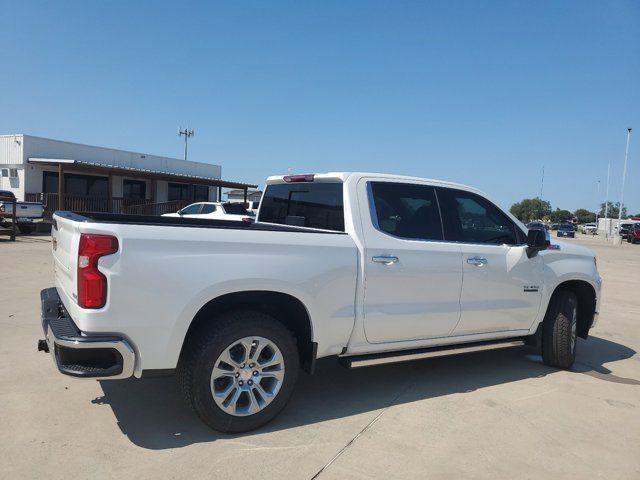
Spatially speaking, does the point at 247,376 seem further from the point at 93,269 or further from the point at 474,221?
the point at 474,221

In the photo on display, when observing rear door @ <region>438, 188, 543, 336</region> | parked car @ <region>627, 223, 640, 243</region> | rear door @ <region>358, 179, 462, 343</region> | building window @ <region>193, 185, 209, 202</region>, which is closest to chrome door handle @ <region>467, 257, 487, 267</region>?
rear door @ <region>438, 188, 543, 336</region>

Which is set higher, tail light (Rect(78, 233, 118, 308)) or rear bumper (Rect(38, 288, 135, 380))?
tail light (Rect(78, 233, 118, 308))

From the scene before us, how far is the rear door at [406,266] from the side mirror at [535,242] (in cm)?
91

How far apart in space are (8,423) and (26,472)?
0.76 metres

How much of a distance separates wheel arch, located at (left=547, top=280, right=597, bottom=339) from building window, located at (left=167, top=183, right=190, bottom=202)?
27.6 m

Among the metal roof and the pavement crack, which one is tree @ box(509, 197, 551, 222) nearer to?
the metal roof

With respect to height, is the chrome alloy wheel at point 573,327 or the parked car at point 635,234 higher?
the parked car at point 635,234

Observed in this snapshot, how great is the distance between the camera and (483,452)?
3.41m

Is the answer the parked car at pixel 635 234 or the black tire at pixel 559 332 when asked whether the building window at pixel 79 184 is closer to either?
the black tire at pixel 559 332

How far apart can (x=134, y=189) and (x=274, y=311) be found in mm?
26311

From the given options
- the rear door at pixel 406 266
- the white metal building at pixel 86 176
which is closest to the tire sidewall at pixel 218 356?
the rear door at pixel 406 266

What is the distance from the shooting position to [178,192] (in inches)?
1232

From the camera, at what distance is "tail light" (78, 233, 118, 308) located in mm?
2957

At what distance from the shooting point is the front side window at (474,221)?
4582mm
